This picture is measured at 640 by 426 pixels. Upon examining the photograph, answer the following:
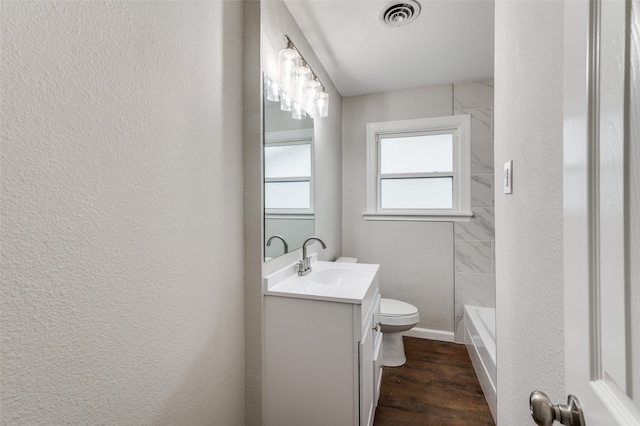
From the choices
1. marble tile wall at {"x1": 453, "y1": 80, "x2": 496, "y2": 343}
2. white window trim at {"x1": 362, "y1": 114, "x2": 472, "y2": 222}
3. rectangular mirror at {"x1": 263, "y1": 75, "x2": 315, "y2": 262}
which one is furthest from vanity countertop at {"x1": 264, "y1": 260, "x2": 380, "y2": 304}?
marble tile wall at {"x1": 453, "y1": 80, "x2": 496, "y2": 343}

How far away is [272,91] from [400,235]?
180 centimetres

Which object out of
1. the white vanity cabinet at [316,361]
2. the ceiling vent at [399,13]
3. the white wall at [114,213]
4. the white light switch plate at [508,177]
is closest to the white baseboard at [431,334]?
the white vanity cabinet at [316,361]

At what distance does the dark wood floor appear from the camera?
160cm

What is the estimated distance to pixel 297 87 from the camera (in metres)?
1.72

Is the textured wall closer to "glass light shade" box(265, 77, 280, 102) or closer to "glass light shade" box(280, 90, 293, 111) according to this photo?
"glass light shade" box(280, 90, 293, 111)

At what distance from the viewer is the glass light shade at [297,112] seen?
5.67 ft

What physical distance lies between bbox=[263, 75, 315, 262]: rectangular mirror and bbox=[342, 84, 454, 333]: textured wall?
906 millimetres

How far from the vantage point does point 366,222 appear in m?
2.79

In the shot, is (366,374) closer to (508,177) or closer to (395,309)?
(395,309)

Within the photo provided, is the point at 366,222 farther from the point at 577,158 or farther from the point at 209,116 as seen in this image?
the point at 577,158

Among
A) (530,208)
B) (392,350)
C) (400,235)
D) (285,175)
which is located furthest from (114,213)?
(400,235)

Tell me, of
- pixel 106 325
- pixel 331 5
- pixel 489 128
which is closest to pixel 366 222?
pixel 489 128

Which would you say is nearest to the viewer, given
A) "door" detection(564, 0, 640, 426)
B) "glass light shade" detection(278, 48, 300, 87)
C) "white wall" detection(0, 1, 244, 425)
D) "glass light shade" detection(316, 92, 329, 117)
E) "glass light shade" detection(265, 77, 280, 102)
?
"door" detection(564, 0, 640, 426)

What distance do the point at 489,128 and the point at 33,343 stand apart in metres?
2.95
